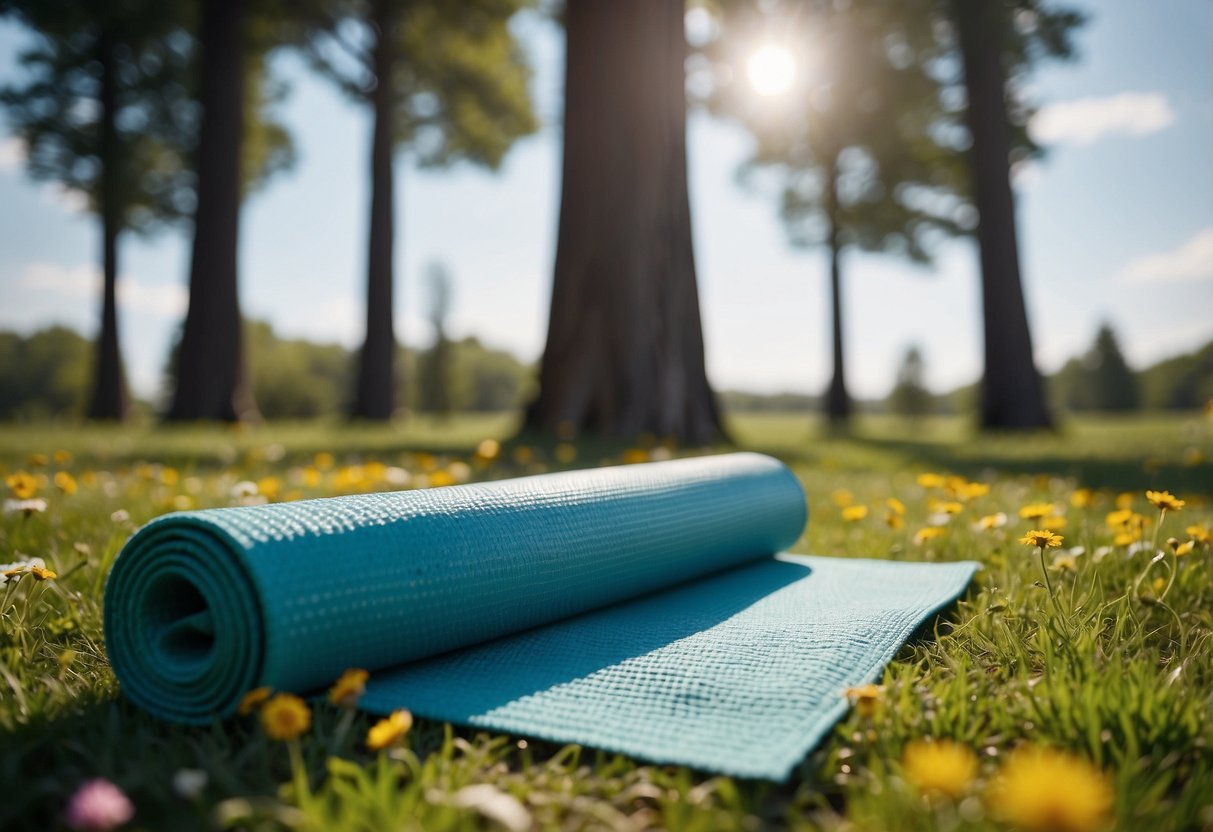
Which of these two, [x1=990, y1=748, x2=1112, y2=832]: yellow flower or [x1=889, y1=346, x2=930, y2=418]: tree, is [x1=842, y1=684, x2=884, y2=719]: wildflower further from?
[x1=889, y1=346, x2=930, y2=418]: tree

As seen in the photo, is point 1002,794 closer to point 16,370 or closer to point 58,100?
point 58,100

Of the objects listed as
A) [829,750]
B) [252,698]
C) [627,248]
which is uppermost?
[627,248]

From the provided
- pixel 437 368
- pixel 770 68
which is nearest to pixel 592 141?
pixel 770 68

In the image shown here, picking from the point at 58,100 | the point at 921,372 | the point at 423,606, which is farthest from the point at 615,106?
the point at 921,372

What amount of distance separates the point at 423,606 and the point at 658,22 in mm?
6584

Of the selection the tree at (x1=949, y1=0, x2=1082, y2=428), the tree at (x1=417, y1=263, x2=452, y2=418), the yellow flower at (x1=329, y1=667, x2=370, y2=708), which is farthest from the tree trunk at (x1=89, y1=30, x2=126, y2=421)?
the tree at (x1=417, y1=263, x2=452, y2=418)

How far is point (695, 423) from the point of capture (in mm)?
7062

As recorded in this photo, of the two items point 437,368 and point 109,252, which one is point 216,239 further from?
point 437,368

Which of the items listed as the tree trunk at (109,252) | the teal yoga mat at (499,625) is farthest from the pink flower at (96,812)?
the tree trunk at (109,252)

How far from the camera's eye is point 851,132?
1531 centimetres

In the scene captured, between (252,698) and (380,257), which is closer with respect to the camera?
(252,698)

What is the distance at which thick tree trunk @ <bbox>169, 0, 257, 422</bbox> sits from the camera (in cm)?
1009

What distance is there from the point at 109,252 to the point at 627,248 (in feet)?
41.2

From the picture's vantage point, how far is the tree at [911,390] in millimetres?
47125
